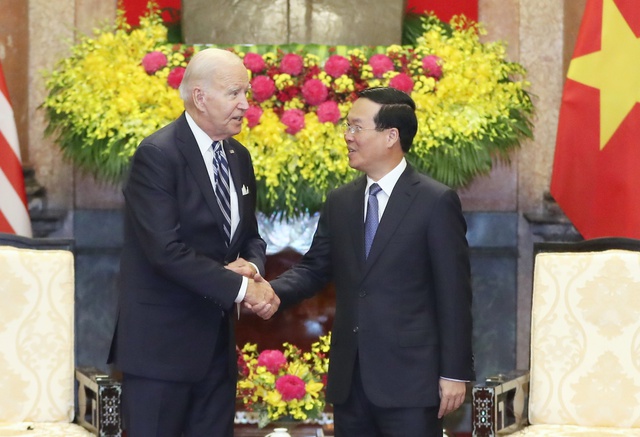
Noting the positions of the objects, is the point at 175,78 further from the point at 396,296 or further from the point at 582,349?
the point at 582,349

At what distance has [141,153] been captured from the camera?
10.3ft

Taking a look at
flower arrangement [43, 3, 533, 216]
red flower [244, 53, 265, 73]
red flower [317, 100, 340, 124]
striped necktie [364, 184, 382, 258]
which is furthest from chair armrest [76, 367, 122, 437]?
red flower [244, 53, 265, 73]

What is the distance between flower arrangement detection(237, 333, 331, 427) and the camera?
446cm

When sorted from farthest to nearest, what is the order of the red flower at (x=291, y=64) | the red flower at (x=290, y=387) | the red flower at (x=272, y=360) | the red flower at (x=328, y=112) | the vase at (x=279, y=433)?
the red flower at (x=291, y=64) → the red flower at (x=328, y=112) → the red flower at (x=272, y=360) → the red flower at (x=290, y=387) → the vase at (x=279, y=433)

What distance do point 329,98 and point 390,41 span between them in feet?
2.37

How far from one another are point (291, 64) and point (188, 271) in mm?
1973

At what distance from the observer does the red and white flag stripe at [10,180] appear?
4.83 m

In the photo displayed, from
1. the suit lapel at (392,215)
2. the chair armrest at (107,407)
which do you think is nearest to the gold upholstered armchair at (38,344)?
the chair armrest at (107,407)

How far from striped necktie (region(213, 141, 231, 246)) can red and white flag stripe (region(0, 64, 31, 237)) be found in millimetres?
1891

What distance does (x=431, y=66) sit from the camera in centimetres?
491

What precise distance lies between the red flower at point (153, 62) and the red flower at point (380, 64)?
968mm

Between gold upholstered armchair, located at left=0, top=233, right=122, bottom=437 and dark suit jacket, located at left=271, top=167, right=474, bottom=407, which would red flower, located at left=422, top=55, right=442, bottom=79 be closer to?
dark suit jacket, located at left=271, top=167, right=474, bottom=407

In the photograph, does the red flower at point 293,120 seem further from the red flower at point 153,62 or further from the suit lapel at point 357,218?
the suit lapel at point 357,218

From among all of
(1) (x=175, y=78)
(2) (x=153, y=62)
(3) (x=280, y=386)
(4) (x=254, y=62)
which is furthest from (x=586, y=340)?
(2) (x=153, y=62)
